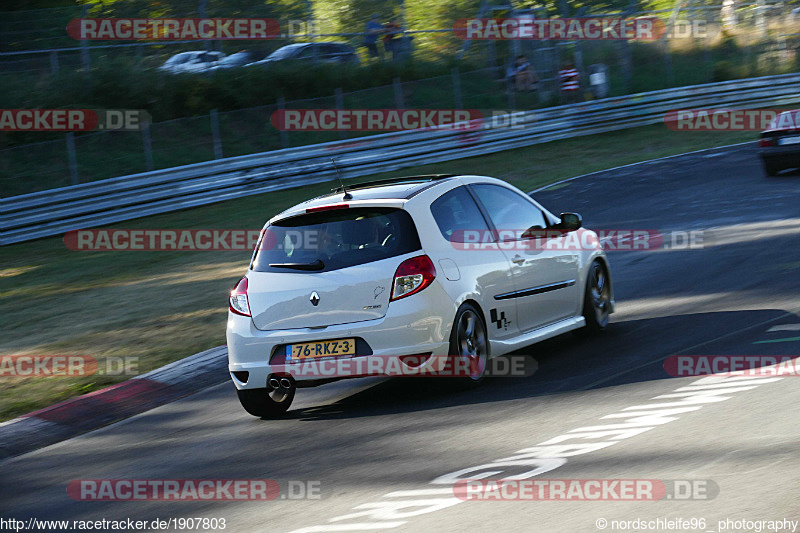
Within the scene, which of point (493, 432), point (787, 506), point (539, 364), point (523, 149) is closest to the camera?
point (787, 506)

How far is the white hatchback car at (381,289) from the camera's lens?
24.9 feet

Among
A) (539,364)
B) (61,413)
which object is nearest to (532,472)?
(539,364)

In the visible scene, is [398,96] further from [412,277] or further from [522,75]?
[412,277]

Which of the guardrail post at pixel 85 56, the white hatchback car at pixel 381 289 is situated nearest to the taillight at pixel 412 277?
the white hatchback car at pixel 381 289

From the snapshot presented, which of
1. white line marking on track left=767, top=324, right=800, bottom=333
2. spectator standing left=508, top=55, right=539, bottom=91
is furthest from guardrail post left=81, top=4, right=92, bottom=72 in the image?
white line marking on track left=767, top=324, right=800, bottom=333

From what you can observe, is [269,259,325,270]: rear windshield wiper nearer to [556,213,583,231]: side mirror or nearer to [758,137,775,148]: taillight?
[556,213,583,231]: side mirror

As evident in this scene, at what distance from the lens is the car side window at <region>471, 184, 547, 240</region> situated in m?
8.87

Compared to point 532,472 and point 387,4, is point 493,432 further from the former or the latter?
point 387,4

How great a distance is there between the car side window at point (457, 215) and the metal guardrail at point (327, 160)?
1500 centimetres

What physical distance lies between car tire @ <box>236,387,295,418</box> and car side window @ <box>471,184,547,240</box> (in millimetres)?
2165

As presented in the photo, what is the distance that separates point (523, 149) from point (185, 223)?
1025 cm

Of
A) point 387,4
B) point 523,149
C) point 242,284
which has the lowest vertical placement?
point 523,149

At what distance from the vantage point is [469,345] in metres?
8.00

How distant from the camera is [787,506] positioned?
15.9ft
